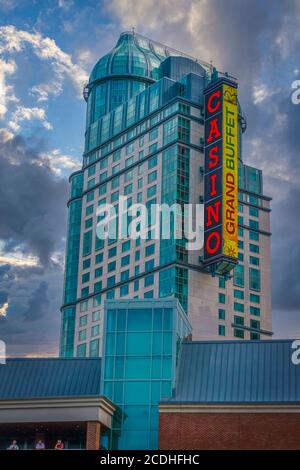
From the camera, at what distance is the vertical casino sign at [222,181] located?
5453 inches

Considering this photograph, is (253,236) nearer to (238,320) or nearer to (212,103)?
(238,320)

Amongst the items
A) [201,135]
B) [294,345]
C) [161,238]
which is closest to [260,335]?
[161,238]

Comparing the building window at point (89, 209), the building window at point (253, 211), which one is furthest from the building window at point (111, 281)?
the building window at point (253, 211)

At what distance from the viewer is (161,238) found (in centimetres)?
14638

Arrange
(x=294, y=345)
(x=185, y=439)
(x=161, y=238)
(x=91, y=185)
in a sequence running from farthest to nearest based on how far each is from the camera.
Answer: (x=91, y=185) → (x=161, y=238) → (x=294, y=345) → (x=185, y=439)

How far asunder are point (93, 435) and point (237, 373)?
1327cm

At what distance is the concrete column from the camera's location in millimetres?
68188

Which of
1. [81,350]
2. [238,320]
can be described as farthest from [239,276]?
[81,350]

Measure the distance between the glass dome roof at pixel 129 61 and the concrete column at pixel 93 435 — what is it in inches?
4571

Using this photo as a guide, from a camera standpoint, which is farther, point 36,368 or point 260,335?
point 260,335

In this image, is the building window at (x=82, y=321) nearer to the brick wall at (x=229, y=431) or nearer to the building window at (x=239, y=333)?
the building window at (x=239, y=333)

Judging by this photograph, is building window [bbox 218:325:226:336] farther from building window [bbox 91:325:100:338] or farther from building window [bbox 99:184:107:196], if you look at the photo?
building window [bbox 99:184:107:196]

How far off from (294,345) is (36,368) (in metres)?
22.3

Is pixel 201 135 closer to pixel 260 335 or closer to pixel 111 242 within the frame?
pixel 111 242
